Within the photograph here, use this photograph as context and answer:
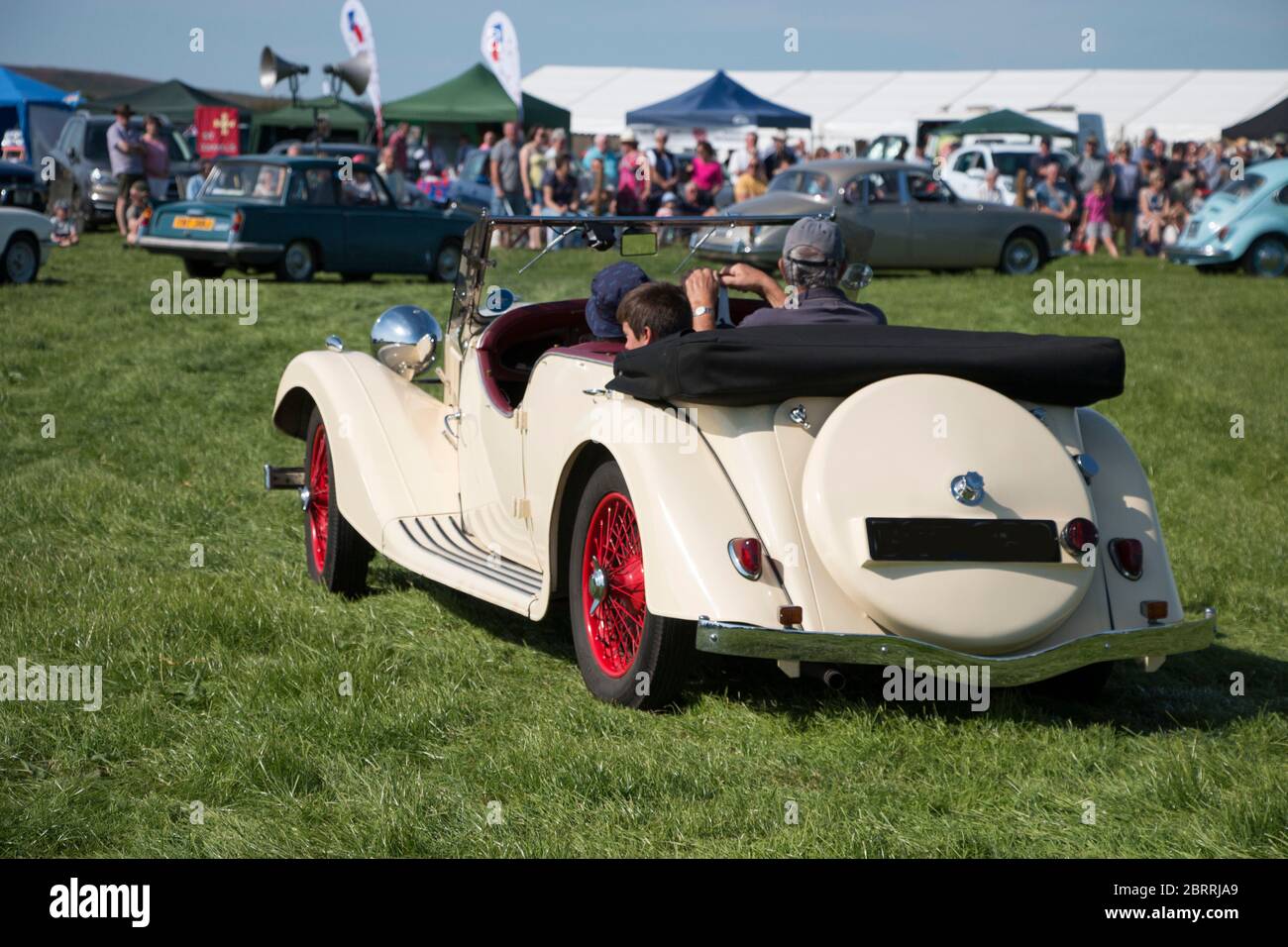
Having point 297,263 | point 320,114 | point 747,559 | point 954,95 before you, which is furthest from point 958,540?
point 954,95

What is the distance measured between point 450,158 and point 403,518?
28.9m

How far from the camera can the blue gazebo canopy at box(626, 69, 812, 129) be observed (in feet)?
102

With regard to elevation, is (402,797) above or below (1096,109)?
below

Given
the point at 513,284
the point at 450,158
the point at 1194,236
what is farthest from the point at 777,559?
the point at 450,158

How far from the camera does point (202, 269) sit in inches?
770

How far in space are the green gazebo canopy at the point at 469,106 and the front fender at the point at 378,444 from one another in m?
25.8

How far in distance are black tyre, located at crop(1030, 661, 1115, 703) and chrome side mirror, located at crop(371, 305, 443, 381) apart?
124 inches

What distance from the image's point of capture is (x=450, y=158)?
111 ft

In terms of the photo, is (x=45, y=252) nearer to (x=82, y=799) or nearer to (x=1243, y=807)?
(x=82, y=799)

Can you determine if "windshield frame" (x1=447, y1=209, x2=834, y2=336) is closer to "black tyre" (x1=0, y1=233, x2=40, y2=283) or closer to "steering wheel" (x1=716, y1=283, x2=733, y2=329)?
"steering wheel" (x1=716, y1=283, x2=733, y2=329)

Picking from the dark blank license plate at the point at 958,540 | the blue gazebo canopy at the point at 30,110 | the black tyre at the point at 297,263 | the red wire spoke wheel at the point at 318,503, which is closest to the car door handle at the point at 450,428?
the red wire spoke wheel at the point at 318,503

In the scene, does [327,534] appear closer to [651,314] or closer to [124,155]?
[651,314]

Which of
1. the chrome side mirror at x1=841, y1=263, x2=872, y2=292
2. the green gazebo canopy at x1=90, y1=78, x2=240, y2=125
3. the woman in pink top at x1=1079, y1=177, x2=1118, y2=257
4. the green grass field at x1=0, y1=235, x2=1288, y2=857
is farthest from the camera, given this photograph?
the green gazebo canopy at x1=90, y1=78, x2=240, y2=125

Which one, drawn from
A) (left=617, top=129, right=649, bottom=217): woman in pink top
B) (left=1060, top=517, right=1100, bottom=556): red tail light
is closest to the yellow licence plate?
(left=617, top=129, right=649, bottom=217): woman in pink top
